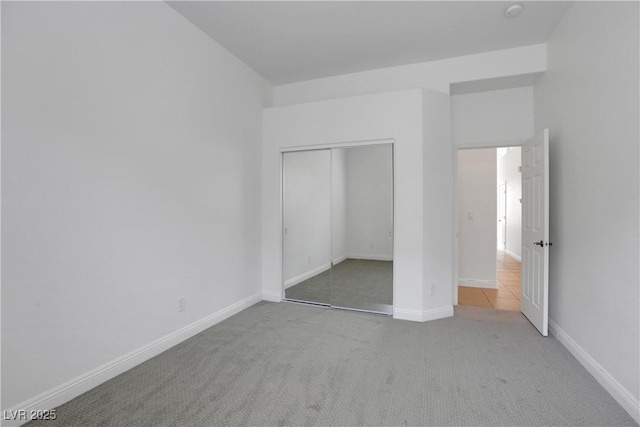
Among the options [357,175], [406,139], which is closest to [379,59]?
[406,139]

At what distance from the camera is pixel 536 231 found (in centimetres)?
298

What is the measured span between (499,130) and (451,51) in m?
1.09

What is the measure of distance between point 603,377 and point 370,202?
2349 millimetres

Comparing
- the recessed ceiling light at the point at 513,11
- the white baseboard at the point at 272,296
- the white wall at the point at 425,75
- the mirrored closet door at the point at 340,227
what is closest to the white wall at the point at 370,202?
the mirrored closet door at the point at 340,227

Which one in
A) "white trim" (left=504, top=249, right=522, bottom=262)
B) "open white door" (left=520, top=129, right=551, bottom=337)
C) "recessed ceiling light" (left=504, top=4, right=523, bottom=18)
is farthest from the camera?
"white trim" (left=504, top=249, right=522, bottom=262)

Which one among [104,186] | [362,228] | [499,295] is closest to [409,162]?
[362,228]

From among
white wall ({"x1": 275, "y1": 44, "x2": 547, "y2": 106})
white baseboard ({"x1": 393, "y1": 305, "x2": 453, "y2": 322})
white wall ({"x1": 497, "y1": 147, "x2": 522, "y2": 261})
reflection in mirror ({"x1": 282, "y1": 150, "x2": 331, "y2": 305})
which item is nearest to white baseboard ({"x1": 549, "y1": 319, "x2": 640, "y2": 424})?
white baseboard ({"x1": 393, "y1": 305, "x2": 453, "y2": 322})

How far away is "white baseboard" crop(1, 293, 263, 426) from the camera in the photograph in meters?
1.72

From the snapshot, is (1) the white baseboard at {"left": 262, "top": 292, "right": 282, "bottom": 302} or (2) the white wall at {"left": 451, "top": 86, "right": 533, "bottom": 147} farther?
(1) the white baseboard at {"left": 262, "top": 292, "right": 282, "bottom": 302}

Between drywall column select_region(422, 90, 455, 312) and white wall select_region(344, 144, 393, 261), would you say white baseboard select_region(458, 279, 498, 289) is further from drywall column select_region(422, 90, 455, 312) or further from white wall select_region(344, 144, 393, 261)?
white wall select_region(344, 144, 393, 261)

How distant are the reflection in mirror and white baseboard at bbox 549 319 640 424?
7.58ft

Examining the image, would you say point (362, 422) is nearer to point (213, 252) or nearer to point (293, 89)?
point (213, 252)

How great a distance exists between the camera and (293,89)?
13.4 feet

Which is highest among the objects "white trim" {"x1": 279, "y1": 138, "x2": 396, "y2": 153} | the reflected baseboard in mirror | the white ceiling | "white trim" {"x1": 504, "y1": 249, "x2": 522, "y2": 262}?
the white ceiling
